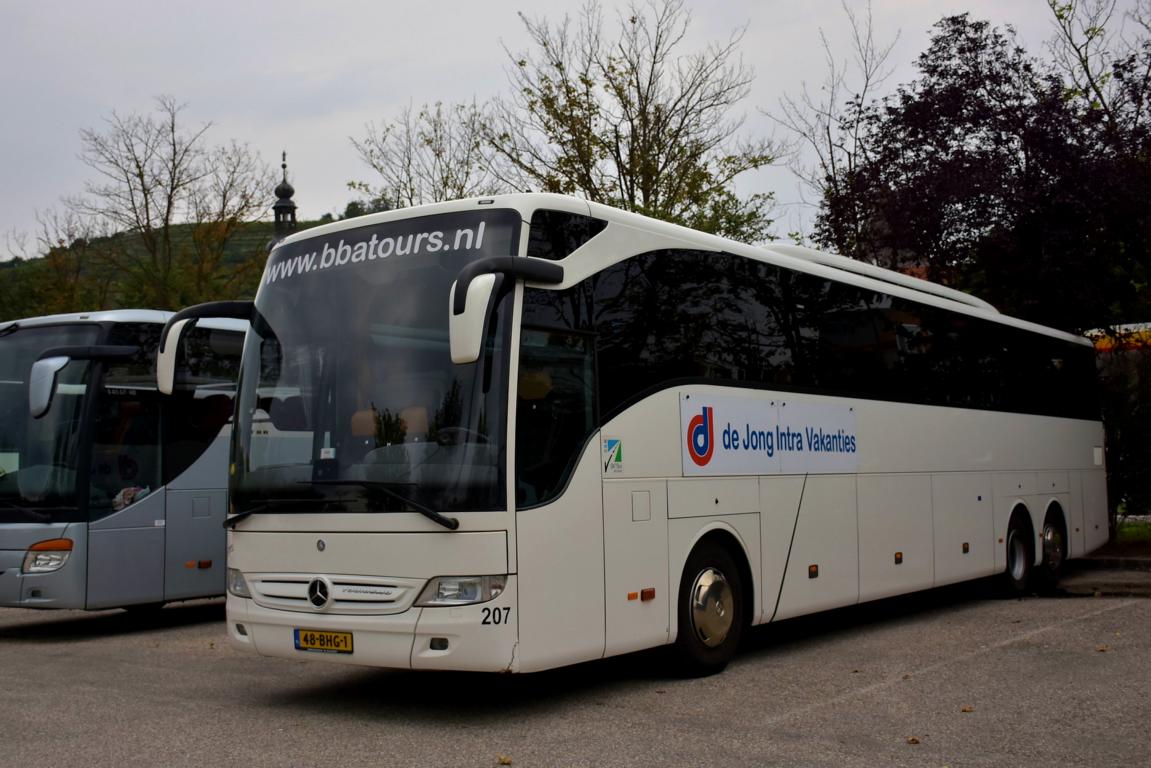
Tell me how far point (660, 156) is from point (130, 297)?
14.0 metres

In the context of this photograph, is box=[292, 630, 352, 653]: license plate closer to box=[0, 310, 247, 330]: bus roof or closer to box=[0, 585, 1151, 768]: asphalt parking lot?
box=[0, 585, 1151, 768]: asphalt parking lot

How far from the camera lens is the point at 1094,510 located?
58.4ft

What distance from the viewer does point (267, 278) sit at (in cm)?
906

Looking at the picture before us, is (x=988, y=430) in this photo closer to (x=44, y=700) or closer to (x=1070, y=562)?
(x=1070, y=562)

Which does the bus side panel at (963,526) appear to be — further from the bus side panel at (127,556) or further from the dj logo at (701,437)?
the bus side panel at (127,556)

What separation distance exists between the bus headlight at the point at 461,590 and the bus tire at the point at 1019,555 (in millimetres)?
9378

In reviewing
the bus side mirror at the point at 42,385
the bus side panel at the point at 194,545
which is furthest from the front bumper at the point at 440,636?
the bus side panel at the point at 194,545

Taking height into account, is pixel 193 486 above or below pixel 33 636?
above

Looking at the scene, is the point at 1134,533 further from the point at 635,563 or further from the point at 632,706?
the point at 632,706

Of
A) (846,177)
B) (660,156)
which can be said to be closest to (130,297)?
(660,156)

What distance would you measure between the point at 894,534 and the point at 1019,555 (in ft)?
12.7

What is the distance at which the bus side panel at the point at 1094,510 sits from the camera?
685 inches

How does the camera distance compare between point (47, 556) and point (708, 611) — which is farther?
point (47, 556)

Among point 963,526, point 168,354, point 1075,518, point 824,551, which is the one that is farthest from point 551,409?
point 1075,518
